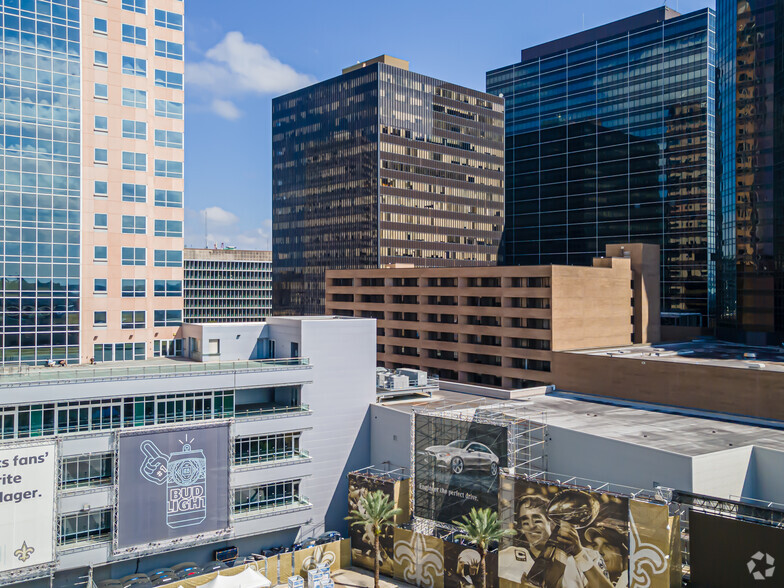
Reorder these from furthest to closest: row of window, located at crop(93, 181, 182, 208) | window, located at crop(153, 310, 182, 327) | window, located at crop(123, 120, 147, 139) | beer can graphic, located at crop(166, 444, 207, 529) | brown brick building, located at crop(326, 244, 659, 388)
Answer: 1. brown brick building, located at crop(326, 244, 659, 388)
2. window, located at crop(153, 310, 182, 327)
3. window, located at crop(123, 120, 147, 139)
4. row of window, located at crop(93, 181, 182, 208)
5. beer can graphic, located at crop(166, 444, 207, 529)

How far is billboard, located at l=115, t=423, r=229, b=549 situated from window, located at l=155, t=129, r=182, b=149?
33859mm

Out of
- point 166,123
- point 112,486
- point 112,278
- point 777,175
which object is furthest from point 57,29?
point 777,175

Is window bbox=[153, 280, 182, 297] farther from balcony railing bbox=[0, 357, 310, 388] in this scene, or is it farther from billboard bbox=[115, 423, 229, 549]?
billboard bbox=[115, 423, 229, 549]

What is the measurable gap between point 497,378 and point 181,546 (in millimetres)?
48507

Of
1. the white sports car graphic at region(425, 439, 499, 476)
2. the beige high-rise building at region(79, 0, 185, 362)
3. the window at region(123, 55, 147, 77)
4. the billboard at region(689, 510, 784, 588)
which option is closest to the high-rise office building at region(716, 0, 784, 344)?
the white sports car graphic at region(425, 439, 499, 476)

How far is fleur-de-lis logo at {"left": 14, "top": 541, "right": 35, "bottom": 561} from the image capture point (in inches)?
1831

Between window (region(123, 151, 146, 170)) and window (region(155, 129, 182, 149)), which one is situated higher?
window (region(155, 129, 182, 149))

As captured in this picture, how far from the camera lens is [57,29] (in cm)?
6569

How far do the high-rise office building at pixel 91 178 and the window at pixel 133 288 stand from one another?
14cm

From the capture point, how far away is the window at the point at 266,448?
56.8 m

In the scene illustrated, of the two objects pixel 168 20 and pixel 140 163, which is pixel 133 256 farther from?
pixel 168 20

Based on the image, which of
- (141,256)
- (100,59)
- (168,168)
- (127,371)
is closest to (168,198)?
(168,168)

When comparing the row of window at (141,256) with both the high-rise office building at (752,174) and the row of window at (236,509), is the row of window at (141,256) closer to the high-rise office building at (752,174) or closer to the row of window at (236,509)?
the row of window at (236,509)

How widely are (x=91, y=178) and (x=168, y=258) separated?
446 inches
